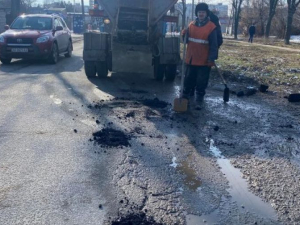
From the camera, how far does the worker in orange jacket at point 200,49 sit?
26.8 ft

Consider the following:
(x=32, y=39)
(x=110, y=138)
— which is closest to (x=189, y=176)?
(x=110, y=138)

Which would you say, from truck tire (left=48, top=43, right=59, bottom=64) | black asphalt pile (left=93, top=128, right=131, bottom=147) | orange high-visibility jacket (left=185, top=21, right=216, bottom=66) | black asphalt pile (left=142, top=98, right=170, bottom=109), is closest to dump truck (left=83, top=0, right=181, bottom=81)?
orange high-visibility jacket (left=185, top=21, right=216, bottom=66)

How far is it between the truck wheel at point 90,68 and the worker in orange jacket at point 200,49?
326 centimetres

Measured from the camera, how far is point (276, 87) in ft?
35.2

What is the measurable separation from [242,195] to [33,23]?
12877mm

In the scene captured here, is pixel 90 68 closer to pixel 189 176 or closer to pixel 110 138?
pixel 110 138

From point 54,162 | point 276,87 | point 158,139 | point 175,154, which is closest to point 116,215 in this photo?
point 54,162

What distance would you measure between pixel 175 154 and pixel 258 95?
16.5 feet

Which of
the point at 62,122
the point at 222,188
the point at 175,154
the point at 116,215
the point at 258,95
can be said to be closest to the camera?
the point at 116,215

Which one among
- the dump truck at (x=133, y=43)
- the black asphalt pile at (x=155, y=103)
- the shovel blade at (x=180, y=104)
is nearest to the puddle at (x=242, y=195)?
the shovel blade at (x=180, y=104)

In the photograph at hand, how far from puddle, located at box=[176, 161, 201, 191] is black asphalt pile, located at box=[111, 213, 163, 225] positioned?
874 mm

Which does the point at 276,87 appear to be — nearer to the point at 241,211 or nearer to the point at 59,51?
the point at 241,211

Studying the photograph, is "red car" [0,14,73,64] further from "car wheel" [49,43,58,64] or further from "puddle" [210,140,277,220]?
"puddle" [210,140,277,220]

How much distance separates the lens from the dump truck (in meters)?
10.5
